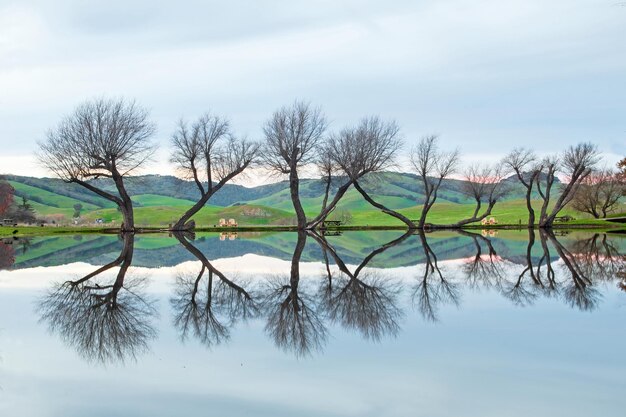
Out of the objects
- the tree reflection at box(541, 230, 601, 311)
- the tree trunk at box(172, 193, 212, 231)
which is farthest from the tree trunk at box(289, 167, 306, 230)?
the tree reflection at box(541, 230, 601, 311)

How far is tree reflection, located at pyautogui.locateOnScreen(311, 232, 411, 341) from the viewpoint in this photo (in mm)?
10234

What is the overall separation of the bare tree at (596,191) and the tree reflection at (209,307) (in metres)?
71.6

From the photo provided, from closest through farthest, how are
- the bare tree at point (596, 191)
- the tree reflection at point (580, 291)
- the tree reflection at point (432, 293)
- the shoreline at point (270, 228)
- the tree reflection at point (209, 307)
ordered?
the tree reflection at point (209, 307)
the tree reflection at point (432, 293)
the tree reflection at point (580, 291)
the shoreline at point (270, 228)
the bare tree at point (596, 191)

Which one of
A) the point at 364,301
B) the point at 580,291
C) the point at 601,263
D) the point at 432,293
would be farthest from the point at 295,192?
the point at 364,301

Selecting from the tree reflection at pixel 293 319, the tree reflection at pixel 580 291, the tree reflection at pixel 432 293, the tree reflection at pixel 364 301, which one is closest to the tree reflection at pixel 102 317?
the tree reflection at pixel 293 319

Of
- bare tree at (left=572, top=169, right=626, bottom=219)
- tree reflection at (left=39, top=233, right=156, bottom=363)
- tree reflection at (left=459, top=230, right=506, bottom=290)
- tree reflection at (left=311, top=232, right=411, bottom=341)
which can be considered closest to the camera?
tree reflection at (left=39, top=233, right=156, bottom=363)

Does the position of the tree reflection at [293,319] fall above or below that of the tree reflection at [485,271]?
below

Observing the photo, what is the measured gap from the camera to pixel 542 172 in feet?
229

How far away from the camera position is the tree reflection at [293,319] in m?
9.00

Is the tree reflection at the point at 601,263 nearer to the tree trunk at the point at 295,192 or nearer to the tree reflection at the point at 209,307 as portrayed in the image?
the tree reflection at the point at 209,307

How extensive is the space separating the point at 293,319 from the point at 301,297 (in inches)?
111

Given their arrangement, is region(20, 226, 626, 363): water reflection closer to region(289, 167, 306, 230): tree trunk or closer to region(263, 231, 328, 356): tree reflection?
region(263, 231, 328, 356): tree reflection

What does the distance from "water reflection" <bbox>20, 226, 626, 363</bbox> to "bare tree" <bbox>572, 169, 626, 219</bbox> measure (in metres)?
61.7

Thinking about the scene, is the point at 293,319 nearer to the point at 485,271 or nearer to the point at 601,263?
the point at 485,271
